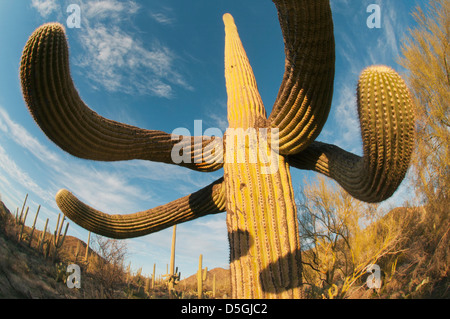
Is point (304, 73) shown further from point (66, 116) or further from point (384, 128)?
point (66, 116)

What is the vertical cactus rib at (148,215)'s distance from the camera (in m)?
3.76

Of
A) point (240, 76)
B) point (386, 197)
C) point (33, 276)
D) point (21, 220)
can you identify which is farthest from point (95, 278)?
point (386, 197)

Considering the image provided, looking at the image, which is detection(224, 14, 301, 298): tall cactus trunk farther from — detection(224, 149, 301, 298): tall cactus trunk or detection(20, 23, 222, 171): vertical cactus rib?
detection(20, 23, 222, 171): vertical cactus rib

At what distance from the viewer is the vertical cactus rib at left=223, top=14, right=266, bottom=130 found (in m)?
3.30

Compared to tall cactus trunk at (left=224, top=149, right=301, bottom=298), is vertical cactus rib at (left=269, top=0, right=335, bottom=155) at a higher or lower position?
higher

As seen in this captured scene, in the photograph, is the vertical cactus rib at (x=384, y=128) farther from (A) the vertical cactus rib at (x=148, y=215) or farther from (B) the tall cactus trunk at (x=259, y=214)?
(A) the vertical cactus rib at (x=148, y=215)

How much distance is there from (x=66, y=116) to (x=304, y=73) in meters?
2.07

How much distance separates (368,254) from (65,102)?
39.1 feet

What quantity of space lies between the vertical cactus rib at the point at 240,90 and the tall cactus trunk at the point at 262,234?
59 centimetres

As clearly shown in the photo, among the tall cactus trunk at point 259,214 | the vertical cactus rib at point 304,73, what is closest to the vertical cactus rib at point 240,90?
the tall cactus trunk at point 259,214

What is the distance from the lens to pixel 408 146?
2.31 meters

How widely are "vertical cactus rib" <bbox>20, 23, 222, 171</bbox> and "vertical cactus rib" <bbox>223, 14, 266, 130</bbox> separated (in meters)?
0.84

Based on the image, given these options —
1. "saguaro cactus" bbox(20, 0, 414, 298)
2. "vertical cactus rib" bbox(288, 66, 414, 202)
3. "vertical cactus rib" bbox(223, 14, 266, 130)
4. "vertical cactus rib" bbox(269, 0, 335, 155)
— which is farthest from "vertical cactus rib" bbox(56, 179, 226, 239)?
"vertical cactus rib" bbox(288, 66, 414, 202)

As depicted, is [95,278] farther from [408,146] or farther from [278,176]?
[408,146]
